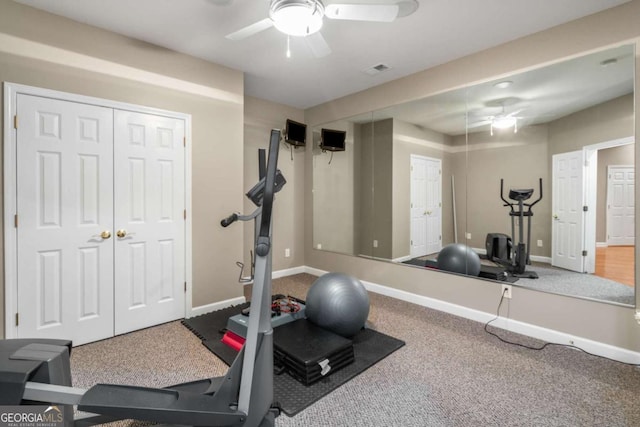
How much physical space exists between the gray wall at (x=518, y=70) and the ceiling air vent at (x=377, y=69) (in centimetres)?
36

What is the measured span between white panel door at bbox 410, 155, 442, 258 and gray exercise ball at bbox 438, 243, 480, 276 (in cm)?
13

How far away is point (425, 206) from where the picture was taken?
3.69 m

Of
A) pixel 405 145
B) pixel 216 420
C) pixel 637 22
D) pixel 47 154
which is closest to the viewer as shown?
pixel 216 420

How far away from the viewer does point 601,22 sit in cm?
246

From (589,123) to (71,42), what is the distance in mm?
4457

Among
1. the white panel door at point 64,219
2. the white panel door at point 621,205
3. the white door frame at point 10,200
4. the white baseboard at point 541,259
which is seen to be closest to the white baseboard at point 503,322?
the white baseboard at point 541,259

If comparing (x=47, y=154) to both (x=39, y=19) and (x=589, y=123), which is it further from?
(x=589, y=123)

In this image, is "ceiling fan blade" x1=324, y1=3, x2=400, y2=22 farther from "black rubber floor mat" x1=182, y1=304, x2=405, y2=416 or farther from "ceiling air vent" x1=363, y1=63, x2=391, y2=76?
"black rubber floor mat" x1=182, y1=304, x2=405, y2=416

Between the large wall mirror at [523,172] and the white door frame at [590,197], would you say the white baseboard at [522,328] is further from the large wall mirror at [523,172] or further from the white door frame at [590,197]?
the white door frame at [590,197]

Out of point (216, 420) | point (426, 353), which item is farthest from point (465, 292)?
point (216, 420)

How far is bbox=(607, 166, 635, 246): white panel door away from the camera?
7.78 feet

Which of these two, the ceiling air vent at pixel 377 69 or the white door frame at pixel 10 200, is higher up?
the ceiling air vent at pixel 377 69
